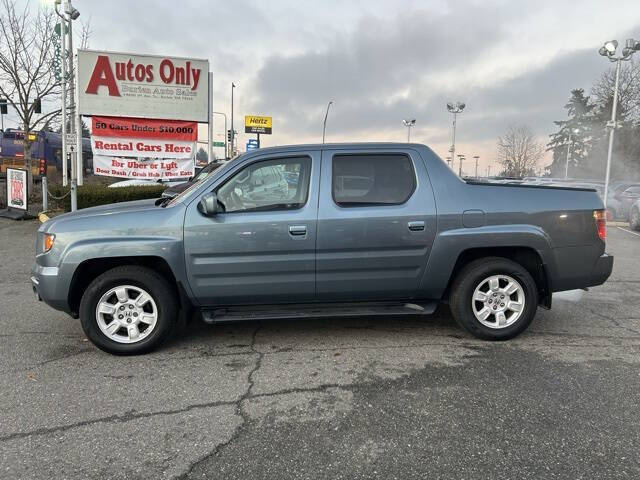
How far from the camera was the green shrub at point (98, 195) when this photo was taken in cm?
1285

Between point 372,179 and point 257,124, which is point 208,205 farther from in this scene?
point 257,124

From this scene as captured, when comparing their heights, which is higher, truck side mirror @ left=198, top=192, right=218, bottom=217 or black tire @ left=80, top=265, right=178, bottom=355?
truck side mirror @ left=198, top=192, right=218, bottom=217

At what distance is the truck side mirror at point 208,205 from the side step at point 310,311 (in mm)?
909

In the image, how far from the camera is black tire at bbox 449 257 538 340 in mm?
4395

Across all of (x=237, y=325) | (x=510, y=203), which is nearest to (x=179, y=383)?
(x=237, y=325)

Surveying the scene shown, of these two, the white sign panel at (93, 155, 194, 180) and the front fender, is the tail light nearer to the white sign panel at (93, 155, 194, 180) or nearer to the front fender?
the front fender

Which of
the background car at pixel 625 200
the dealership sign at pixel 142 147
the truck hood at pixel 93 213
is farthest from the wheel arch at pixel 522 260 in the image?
the background car at pixel 625 200

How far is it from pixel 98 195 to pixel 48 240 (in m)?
9.52

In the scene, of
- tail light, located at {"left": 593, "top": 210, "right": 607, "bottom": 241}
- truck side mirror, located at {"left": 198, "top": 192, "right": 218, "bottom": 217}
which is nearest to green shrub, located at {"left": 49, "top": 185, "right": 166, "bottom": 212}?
truck side mirror, located at {"left": 198, "top": 192, "right": 218, "bottom": 217}

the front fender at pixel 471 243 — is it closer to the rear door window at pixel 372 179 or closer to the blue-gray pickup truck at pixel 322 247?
the blue-gray pickup truck at pixel 322 247

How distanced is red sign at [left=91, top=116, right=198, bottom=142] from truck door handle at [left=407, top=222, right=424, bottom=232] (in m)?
10.0

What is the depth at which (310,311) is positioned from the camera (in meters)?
4.32

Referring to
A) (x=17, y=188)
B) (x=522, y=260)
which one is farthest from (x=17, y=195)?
(x=522, y=260)

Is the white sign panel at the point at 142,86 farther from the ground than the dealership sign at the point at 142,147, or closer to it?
farther from the ground
